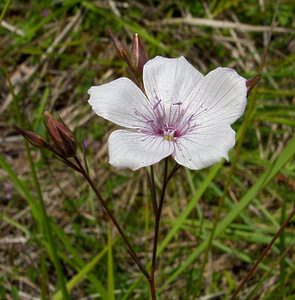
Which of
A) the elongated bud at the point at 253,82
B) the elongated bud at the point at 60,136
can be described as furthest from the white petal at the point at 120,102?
the elongated bud at the point at 253,82

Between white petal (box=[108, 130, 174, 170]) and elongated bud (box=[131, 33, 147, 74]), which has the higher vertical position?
elongated bud (box=[131, 33, 147, 74])

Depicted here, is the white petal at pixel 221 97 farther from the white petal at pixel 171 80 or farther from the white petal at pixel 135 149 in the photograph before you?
the white petal at pixel 135 149

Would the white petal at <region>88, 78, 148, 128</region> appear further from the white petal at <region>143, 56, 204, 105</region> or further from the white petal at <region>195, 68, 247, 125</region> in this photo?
the white petal at <region>195, 68, 247, 125</region>

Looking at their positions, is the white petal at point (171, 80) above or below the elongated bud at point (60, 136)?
above

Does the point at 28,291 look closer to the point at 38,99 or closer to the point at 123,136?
the point at 38,99

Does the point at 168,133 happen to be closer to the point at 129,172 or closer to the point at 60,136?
the point at 60,136

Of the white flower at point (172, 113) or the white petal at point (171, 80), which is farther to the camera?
the white petal at point (171, 80)

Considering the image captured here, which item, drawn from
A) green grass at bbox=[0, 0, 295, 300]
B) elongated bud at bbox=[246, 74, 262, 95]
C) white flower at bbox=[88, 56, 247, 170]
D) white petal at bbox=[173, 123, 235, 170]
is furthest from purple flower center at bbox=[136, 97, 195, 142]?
green grass at bbox=[0, 0, 295, 300]

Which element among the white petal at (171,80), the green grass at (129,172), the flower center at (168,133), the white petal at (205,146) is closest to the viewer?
the white petal at (205,146)
